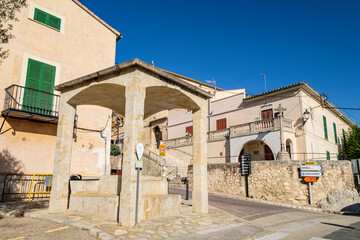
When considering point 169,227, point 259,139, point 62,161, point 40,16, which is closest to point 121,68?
point 62,161

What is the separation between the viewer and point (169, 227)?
6988 mm

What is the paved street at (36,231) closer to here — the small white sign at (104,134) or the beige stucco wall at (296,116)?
the small white sign at (104,134)

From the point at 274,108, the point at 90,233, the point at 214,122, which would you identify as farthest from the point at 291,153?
the point at 90,233

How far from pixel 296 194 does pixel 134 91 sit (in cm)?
1210

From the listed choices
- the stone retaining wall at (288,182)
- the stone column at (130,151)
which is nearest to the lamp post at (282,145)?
the stone retaining wall at (288,182)

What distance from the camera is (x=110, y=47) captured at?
16.2 m

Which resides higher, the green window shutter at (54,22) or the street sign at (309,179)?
the green window shutter at (54,22)

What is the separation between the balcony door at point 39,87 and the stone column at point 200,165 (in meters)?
6.65

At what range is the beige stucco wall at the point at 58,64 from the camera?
11672 mm

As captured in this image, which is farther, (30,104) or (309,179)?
(309,179)

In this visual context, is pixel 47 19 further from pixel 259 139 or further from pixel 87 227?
pixel 259 139

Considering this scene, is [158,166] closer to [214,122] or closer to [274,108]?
[214,122]

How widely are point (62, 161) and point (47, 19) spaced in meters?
8.02

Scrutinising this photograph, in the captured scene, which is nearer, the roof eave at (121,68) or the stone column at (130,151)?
the stone column at (130,151)
